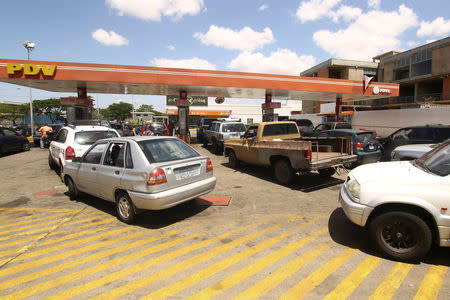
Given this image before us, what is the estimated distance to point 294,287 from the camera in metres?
2.93

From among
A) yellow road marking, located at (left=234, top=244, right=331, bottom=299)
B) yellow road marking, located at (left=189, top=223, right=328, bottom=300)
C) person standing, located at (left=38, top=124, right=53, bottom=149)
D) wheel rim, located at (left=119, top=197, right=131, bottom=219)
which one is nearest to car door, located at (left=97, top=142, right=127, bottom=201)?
wheel rim, located at (left=119, top=197, right=131, bottom=219)

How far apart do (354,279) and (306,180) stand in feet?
16.8

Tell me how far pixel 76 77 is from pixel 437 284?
16860 mm

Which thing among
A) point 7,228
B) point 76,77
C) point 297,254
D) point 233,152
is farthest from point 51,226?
point 76,77

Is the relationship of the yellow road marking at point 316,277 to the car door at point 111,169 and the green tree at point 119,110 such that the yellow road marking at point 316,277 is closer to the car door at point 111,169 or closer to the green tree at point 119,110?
the car door at point 111,169

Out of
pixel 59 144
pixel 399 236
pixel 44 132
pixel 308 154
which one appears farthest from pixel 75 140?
pixel 44 132

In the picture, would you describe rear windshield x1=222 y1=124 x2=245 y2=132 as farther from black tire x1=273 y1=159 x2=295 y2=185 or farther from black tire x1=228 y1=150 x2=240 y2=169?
black tire x1=273 y1=159 x2=295 y2=185

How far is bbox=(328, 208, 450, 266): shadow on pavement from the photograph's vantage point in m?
3.47

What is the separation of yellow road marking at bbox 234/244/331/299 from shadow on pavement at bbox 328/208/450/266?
40 cm

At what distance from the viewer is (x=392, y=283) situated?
2.98m

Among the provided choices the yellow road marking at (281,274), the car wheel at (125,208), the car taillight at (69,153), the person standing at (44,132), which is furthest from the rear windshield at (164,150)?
the person standing at (44,132)

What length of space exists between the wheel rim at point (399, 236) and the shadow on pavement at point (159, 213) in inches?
132

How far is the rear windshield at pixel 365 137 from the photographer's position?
8.86 meters

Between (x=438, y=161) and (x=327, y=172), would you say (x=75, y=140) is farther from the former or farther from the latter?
(x=438, y=161)
